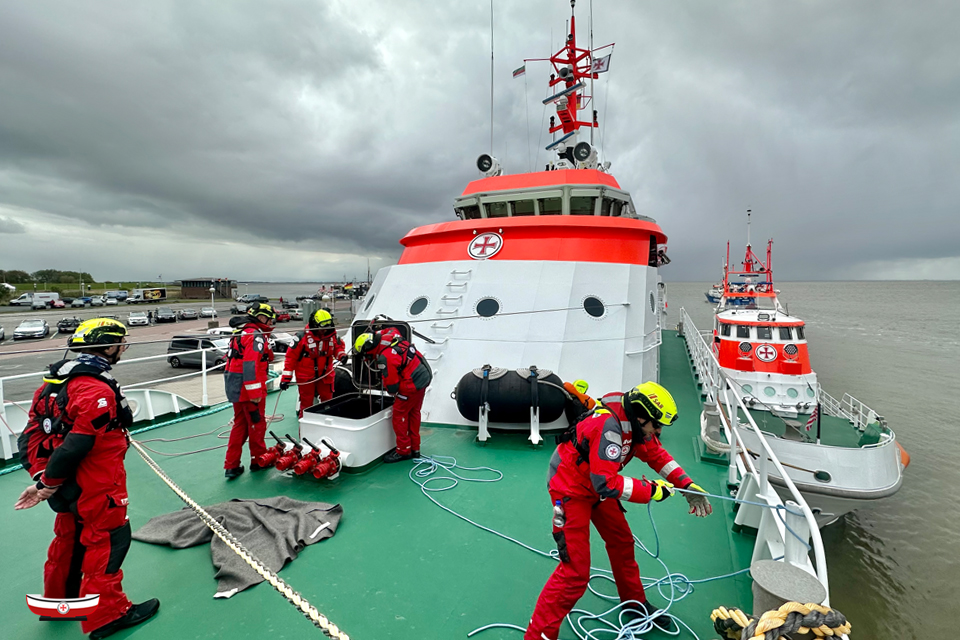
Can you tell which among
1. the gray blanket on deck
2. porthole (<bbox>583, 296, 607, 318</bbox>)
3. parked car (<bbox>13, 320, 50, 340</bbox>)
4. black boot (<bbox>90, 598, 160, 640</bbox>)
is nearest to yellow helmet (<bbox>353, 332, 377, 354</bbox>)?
the gray blanket on deck

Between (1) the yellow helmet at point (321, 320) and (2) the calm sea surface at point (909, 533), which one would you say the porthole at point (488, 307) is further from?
(2) the calm sea surface at point (909, 533)

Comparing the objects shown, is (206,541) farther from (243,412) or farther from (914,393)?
(914,393)

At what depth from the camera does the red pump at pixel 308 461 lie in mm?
4074

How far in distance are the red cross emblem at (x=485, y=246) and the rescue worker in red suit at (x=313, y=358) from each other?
2553 millimetres

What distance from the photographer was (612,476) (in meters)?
2.21

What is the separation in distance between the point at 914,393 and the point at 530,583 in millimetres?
20205

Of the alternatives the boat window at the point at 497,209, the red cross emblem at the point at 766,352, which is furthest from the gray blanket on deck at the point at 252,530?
the red cross emblem at the point at 766,352

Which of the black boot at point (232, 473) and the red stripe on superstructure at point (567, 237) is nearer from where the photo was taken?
the black boot at point (232, 473)

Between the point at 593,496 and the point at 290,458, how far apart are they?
3.05 m

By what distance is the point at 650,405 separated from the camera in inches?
91.4

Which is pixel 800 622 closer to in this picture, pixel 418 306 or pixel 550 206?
pixel 418 306

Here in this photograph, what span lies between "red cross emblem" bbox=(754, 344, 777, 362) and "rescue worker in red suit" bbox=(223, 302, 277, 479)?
9853 mm

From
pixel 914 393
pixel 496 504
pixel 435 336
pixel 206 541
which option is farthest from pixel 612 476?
pixel 914 393

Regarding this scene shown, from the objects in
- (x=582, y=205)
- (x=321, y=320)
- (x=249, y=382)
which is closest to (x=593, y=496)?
(x=249, y=382)
